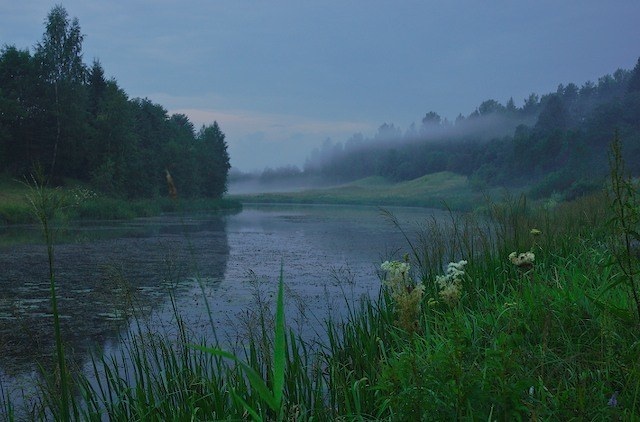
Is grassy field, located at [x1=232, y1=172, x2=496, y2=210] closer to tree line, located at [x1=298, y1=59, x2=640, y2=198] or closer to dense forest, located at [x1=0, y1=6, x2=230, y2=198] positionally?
tree line, located at [x1=298, y1=59, x2=640, y2=198]

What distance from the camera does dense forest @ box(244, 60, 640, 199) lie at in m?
46.9

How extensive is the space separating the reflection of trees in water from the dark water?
2 centimetres

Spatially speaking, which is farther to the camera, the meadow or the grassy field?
the grassy field

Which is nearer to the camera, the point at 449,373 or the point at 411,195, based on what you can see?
the point at 449,373

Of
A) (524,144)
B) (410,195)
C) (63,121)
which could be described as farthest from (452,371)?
(410,195)

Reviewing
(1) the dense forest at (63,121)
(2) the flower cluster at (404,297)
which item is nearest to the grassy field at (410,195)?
(1) the dense forest at (63,121)

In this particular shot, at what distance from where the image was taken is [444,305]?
5.18 metres

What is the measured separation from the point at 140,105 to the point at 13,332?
152 ft

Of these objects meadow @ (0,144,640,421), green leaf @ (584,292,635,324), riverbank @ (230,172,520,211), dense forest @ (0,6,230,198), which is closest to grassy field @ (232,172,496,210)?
riverbank @ (230,172,520,211)

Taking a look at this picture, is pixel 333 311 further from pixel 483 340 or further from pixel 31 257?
pixel 31 257

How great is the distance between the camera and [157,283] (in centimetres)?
980

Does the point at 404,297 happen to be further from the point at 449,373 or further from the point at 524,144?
the point at 524,144

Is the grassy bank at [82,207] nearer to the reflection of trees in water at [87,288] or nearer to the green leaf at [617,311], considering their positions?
the reflection of trees in water at [87,288]

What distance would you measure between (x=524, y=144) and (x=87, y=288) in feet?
191
